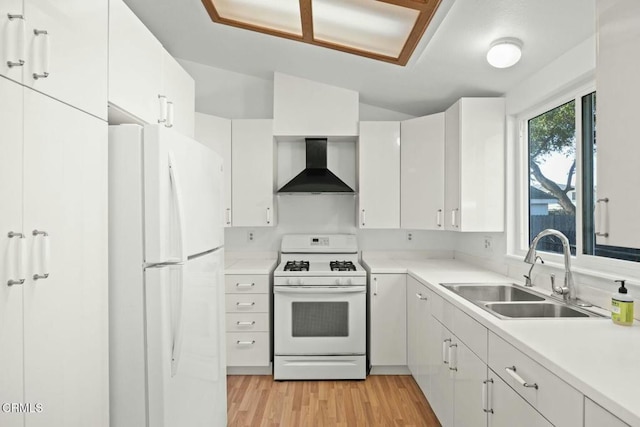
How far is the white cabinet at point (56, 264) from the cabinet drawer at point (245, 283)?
5.26 feet

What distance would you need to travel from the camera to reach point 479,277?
8.43 ft

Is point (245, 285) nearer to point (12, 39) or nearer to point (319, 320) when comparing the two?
Result: point (319, 320)

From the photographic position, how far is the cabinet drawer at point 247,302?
9.82ft

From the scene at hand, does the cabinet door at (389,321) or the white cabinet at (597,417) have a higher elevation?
the white cabinet at (597,417)

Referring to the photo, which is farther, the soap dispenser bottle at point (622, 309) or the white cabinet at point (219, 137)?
the white cabinet at point (219, 137)

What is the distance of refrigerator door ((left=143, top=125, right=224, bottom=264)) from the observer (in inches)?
56.6

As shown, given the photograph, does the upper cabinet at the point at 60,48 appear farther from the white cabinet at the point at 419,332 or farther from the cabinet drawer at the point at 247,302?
the white cabinet at the point at 419,332

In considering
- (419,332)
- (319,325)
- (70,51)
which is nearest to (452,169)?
(419,332)

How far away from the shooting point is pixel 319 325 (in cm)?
296

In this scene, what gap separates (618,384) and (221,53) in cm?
331

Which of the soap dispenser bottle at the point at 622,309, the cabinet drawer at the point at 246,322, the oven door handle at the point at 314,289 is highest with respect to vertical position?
the soap dispenser bottle at the point at 622,309

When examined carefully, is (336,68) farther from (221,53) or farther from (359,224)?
(359,224)

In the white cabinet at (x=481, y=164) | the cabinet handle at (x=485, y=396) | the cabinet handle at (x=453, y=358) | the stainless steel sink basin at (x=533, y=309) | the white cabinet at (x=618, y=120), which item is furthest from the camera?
the white cabinet at (x=481, y=164)

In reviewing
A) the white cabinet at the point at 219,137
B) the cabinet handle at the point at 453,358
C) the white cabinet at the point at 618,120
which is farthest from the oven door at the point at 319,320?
the white cabinet at the point at 618,120
